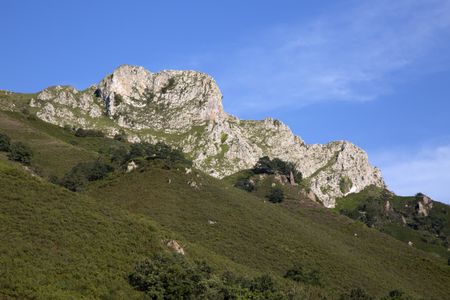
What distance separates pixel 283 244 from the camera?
4080 inches

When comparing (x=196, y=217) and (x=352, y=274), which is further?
(x=196, y=217)

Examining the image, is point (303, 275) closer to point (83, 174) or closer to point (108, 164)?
point (83, 174)

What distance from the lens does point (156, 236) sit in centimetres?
7419

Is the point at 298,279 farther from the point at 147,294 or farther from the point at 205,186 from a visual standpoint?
the point at 205,186

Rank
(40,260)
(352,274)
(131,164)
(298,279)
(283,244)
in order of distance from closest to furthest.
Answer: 1. (40,260)
2. (298,279)
3. (352,274)
4. (283,244)
5. (131,164)

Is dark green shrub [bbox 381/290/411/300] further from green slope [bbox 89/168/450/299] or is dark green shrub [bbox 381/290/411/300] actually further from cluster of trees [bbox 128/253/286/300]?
cluster of trees [bbox 128/253/286/300]

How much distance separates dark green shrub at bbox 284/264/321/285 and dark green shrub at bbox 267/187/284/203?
230 ft

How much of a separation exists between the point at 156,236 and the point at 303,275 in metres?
26.6

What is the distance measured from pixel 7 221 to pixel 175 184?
63020 millimetres

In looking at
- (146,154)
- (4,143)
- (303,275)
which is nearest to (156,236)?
(303,275)

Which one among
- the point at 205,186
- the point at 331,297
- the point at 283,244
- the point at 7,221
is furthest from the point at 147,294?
the point at 205,186

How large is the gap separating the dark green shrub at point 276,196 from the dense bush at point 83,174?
168 ft

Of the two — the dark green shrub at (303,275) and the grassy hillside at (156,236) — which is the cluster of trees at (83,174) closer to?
the grassy hillside at (156,236)

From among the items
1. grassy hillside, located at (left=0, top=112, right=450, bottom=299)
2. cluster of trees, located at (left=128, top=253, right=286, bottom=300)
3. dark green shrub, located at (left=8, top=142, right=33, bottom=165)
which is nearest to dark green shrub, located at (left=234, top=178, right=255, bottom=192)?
grassy hillside, located at (left=0, top=112, right=450, bottom=299)
